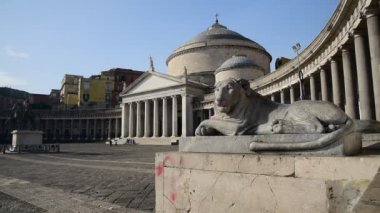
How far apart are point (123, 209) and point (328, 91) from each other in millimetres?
20960

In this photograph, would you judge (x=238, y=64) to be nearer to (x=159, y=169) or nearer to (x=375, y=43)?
(x=375, y=43)

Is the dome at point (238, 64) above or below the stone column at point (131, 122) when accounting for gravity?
above

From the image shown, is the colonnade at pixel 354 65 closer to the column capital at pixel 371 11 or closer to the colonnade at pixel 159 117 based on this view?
the column capital at pixel 371 11

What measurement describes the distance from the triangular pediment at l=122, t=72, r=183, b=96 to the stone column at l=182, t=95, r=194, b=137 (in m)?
3.04

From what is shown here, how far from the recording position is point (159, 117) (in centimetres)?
5869

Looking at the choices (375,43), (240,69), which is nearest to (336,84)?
(375,43)

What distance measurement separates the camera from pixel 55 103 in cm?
9131

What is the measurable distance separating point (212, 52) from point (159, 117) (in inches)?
651

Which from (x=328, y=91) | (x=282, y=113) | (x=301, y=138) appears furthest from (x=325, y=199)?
(x=328, y=91)

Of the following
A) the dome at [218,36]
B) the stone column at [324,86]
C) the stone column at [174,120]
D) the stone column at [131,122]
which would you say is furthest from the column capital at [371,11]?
the stone column at [131,122]

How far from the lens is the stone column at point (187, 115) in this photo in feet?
166

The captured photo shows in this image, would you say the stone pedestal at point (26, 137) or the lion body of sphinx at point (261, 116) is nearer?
the lion body of sphinx at point (261, 116)

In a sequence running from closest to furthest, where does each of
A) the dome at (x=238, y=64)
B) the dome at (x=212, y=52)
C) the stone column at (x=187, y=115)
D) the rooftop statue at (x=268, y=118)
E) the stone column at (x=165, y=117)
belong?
the rooftop statue at (x=268, y=118), the dome at (x=238, y=64), the stone column at (x=187, y=115), the stone column at (x=165, y=117), the dome at (x=212, y=52)

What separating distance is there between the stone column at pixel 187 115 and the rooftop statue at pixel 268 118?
1817 inches
